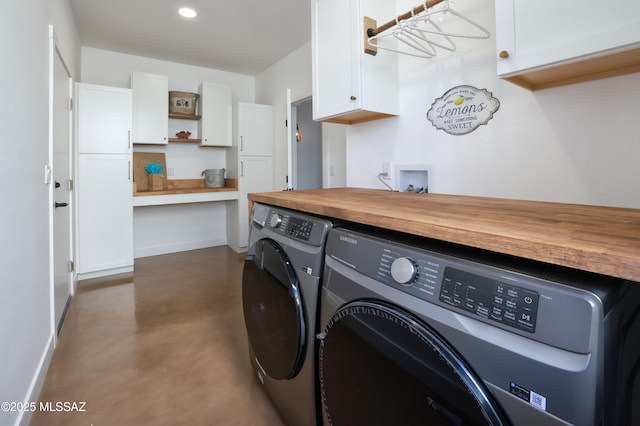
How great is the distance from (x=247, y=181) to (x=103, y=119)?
1.75 m

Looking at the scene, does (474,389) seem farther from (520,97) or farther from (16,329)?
(16,329)

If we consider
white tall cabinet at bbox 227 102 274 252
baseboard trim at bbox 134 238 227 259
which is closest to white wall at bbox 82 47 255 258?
baseboard trim at bbox 134 238 227 259

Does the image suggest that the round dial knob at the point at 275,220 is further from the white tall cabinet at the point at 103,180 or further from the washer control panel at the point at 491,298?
the white tall cabinet at the point at 103,180

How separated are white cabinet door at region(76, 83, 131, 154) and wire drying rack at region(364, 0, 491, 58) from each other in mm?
2960

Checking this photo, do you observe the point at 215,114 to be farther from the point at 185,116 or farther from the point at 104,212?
the point at 104,212

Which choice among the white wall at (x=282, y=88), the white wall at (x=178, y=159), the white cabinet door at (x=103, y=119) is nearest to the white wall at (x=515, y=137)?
the white wall at (x=282, y=88)

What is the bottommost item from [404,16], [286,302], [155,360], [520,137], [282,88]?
[155,360]

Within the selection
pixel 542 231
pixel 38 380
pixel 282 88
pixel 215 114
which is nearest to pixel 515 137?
pixel 542 231

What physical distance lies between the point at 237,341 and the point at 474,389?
1.88 meters

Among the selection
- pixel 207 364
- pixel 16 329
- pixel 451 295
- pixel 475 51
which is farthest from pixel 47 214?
pixel 475 51

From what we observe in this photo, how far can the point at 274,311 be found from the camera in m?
1.30

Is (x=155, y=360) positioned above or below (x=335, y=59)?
below

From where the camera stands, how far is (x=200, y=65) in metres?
4.51

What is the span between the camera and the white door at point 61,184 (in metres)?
2.17
